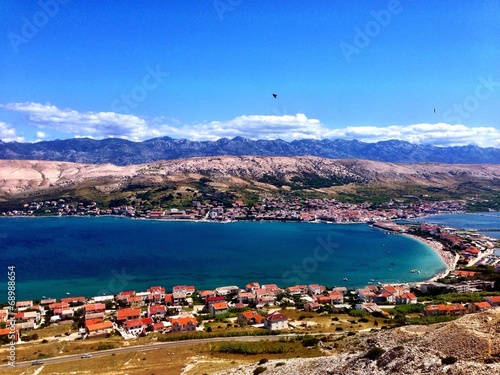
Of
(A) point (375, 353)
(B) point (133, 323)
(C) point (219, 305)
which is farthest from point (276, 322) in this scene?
(A) point (375, 353)

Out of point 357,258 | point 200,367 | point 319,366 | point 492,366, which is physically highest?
point 492,366

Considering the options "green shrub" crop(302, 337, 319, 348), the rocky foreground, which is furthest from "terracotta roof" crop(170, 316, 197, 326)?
the rocky foreground

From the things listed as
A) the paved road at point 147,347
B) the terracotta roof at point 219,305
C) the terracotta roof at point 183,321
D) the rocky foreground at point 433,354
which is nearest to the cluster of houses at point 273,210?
the terracotta roof at point 219,305

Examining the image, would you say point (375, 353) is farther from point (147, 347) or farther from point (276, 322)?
point (147, 347)

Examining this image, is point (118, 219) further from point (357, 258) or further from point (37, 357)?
point (37, 357)

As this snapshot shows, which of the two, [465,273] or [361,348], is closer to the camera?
[361,348]

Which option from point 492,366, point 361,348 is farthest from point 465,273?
point 492,366
